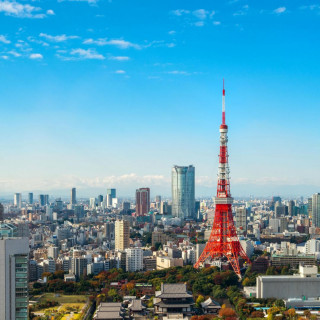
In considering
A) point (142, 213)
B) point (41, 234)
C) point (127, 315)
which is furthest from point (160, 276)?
point (142, 213)

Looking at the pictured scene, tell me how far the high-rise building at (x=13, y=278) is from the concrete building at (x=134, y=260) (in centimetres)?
1103

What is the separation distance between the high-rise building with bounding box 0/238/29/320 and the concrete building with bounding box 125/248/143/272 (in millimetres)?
11026

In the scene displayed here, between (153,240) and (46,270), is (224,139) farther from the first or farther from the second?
(153,240)

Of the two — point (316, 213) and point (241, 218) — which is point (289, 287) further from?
point (316, 213)

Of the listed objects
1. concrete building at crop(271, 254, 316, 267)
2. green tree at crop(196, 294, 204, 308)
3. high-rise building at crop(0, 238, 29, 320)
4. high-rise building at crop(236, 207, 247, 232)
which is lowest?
green tree at crop(196, 294, 204, 308)

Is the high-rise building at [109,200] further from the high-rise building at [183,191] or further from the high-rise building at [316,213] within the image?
Answer: the high-rise building at [316,213]

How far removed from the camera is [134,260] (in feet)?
57.5

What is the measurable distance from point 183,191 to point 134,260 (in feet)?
91.0

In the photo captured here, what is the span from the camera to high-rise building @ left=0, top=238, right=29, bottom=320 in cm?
629

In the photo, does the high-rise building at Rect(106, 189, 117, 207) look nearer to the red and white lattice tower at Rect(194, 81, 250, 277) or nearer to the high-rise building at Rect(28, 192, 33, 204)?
the high-rise building at Rect(28, 192, 33, 204)

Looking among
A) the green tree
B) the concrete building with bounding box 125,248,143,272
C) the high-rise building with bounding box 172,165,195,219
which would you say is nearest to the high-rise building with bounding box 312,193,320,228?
the high-rise building with bounding box 172,165,195,219

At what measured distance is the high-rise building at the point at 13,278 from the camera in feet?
20.6

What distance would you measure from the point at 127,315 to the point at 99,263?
19.6 feet

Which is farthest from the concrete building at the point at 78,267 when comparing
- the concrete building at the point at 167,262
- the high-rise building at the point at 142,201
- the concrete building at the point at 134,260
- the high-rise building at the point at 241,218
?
the high-rise building at the point at 142,201
